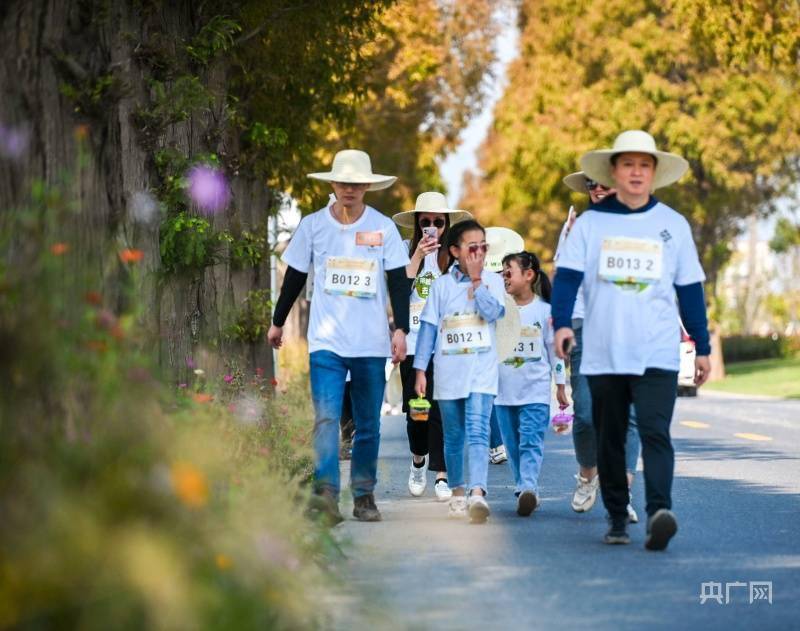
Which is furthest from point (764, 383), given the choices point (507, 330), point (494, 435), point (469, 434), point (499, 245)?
point (469, 434)

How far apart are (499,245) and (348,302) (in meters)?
3.47

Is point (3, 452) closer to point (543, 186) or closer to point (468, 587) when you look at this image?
point (468, 587)

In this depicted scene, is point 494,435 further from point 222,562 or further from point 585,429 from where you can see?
point 222,562

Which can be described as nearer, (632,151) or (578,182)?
(632,151)

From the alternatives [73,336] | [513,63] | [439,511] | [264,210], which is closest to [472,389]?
[439,511]

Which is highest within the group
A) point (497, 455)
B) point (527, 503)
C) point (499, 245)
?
point (499, 245)

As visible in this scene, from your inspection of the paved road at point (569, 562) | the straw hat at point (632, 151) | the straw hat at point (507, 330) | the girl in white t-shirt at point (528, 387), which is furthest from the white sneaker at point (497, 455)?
the straw hat at point (632, 151)

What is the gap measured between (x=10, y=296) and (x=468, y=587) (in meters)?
2.81

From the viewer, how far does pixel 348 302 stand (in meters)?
9.83

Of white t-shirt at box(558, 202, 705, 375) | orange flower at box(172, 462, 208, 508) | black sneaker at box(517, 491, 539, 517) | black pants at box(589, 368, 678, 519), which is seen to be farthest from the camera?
black sneaker at box(517, 491, 539, 517)

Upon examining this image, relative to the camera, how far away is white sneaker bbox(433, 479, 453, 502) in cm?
1156

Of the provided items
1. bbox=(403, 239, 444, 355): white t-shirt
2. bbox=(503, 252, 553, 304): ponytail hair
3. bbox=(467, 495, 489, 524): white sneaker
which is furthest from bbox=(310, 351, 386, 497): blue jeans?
bbox=(403, 239, 444, 355): white t-shirt

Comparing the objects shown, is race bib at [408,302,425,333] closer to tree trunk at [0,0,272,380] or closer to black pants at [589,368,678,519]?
tree trunk at [0,0,272,380]

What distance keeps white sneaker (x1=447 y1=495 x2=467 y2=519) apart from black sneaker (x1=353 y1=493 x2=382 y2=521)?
44cm
